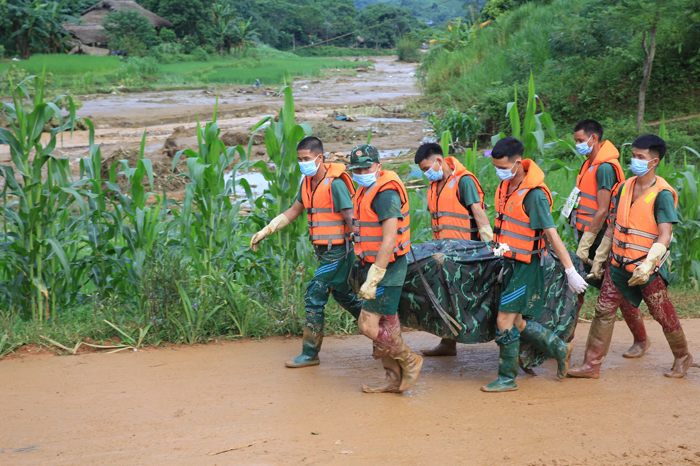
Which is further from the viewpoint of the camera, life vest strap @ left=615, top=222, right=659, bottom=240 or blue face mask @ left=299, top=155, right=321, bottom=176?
blue face mask @ left=299, top=155, right=321, bottom=176

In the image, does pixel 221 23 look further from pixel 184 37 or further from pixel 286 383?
pixel 286 383

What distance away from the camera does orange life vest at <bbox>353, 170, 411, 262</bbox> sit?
3.93 m

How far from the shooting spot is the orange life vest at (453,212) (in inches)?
199

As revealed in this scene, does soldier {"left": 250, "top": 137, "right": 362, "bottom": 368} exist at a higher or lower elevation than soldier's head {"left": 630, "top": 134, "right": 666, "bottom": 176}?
lower

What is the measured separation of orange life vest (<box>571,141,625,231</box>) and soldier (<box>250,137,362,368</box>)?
6.33 ft

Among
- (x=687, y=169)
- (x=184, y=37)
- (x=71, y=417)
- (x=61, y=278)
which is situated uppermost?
(x=184, y=37)

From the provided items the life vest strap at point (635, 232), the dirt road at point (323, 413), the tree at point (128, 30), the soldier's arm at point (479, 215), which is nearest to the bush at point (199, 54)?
the tree at point (128, 30)

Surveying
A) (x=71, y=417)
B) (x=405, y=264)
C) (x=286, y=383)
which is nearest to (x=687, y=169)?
(x=405, y=264)

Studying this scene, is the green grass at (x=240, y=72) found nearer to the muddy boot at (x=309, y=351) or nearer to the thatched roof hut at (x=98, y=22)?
the thatched roof hut at (x=98, y=22)

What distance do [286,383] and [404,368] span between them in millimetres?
829

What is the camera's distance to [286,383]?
14.4 ft

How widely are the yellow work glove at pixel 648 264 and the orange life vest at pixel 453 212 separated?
1350mm

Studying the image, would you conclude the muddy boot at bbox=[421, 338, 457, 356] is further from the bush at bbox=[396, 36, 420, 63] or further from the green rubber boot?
the bush at bbox=[396, 36, 420, 63]

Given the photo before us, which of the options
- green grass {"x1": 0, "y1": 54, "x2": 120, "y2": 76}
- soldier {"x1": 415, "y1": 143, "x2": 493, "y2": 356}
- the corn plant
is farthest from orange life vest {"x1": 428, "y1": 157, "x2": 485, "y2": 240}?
green grass {"x1": 0, "y1": 54, "x2": 120, "y2": 76}
